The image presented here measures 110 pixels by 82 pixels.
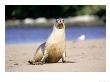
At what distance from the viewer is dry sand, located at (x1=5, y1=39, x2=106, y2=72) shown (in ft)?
16.8

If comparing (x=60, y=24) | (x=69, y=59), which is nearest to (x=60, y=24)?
(x=60, y=24)

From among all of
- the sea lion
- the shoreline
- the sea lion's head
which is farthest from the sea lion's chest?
the shoreline

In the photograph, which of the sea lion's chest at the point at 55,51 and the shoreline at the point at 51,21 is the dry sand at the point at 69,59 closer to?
the sea lion's chest at the point at 55,51

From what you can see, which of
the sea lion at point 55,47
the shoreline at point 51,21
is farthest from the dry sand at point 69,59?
the shoreline at point 51,21

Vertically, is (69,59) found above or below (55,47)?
below

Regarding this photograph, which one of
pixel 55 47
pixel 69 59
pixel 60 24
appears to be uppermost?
pixel 60 24

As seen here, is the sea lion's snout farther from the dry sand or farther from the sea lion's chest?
the dry sand

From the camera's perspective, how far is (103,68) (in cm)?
Result: 520

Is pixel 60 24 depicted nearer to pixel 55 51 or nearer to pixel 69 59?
pixel 55 51

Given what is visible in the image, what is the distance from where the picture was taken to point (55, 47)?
16.8 feet

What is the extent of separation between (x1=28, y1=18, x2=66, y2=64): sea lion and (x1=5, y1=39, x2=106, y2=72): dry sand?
68mm

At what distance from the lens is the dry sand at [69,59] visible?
513cm

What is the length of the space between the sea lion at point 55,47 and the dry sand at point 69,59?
0.07 m

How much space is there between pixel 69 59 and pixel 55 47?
0.77 feet
